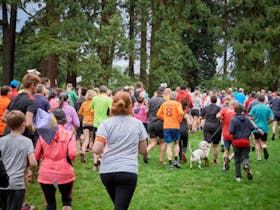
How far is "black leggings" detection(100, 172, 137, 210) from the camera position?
18.3 ft

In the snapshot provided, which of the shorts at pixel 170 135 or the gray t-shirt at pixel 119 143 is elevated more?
the gray t-shirt at pixel 119 143

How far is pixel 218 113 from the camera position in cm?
1238

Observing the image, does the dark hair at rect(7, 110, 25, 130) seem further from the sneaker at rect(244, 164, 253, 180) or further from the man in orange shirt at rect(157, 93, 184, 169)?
the man in orange shirt at rect(157, 93, 184, 169)

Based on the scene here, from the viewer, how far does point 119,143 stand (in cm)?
575

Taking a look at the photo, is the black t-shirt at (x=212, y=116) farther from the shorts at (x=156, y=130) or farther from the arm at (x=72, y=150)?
the arm at (x=72, y=150)

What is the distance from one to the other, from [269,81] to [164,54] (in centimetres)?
824

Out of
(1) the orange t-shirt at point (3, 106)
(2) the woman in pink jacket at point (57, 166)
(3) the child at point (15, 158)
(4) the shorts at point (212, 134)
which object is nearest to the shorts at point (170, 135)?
(4) the shorts at point (212, 134)

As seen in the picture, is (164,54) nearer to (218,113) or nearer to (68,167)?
(218,113)

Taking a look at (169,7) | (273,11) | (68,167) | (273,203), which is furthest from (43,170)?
(273,11)

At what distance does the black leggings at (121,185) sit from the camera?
5.57 meters

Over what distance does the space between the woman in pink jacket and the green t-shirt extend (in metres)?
5.61

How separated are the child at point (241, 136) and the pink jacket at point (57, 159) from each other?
189 inches

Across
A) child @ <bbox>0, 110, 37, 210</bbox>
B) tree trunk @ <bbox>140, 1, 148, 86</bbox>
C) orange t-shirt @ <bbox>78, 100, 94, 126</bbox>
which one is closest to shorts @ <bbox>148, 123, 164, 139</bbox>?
orange t-shirt @ <bbox>78, 100, 94, 126</bbox>

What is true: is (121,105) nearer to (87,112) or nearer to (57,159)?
(57,159)
